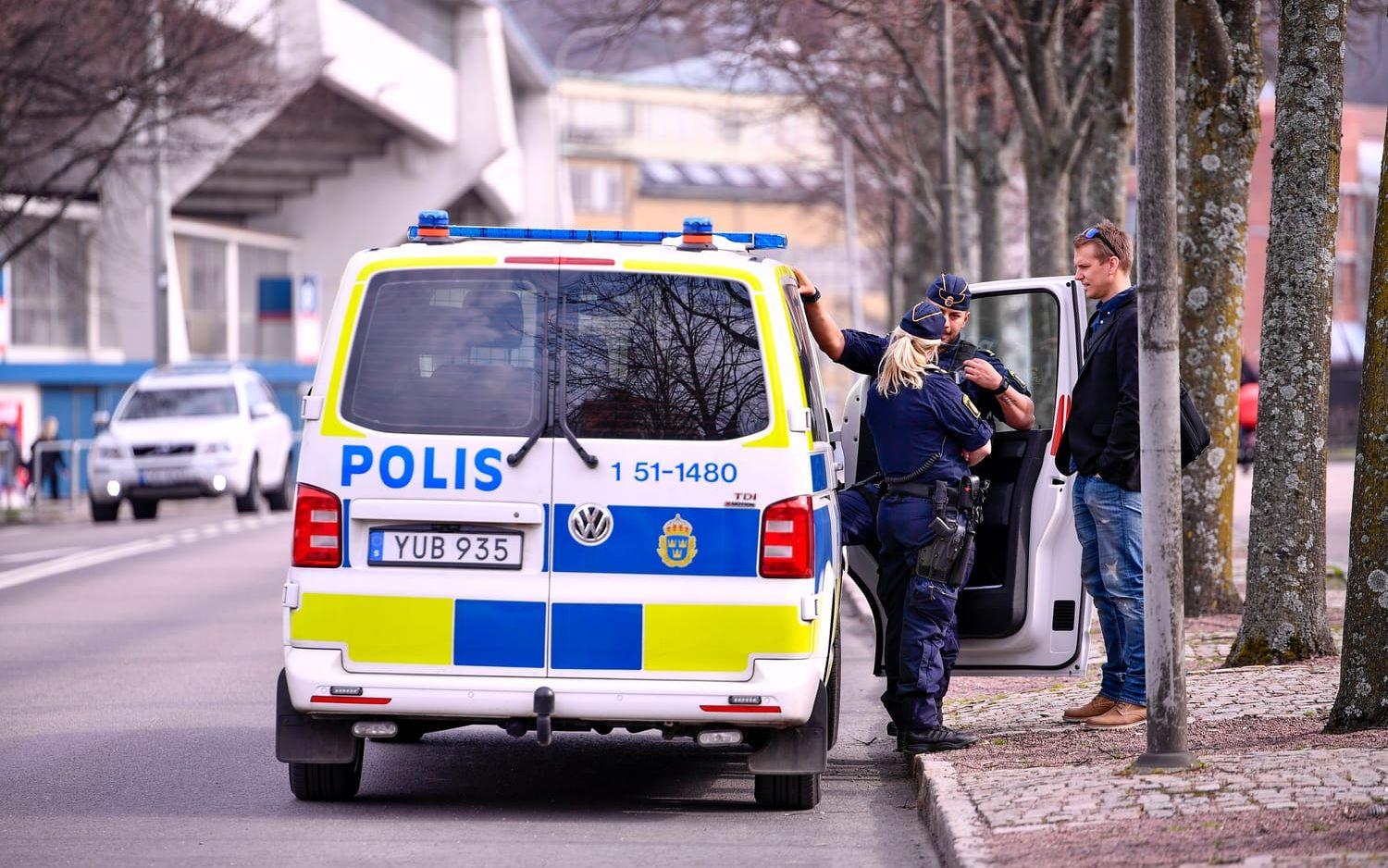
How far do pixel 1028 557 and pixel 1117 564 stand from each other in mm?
346

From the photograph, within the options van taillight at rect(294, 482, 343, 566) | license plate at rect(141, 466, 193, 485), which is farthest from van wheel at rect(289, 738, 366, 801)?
license plate at rect(141, 466, 193, 485)

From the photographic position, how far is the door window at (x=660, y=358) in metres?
6.84

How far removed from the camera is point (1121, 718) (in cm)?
816

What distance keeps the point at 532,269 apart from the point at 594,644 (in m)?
1.26

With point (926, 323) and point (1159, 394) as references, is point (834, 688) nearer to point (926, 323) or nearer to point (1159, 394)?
point (926, 323)

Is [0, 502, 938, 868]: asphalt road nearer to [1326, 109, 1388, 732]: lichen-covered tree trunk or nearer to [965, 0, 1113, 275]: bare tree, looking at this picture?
[1326, 109, 1388, 732]: lichen-covered tree trunk

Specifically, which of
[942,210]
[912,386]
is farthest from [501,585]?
[942,210]

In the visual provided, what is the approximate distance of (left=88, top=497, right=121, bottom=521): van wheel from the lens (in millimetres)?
28609

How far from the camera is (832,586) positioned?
24.3 ft

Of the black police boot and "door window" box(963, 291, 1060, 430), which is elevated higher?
"door window" box(963, 291, 1060, 430)

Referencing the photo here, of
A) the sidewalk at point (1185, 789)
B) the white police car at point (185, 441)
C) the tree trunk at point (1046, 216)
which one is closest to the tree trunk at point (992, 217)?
the tree trunk at point (1046, 216)

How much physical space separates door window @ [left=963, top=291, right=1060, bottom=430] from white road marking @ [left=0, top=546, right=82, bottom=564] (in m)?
9.75

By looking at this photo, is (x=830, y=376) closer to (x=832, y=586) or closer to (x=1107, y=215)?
(x=1107, y=215)

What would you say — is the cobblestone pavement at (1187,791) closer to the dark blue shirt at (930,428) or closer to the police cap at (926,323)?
the dark blue shirt at (930,428)
